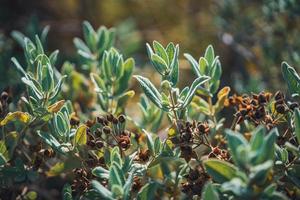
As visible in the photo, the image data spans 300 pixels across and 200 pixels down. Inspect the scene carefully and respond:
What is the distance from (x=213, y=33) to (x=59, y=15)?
1028mm

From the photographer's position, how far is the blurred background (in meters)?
2.12

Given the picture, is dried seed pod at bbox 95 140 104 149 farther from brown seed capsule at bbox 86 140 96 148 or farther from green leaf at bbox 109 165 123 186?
green leaf at bbox 109 165 123 186

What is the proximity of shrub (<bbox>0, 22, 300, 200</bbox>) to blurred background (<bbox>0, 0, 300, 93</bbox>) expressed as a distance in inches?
32.7

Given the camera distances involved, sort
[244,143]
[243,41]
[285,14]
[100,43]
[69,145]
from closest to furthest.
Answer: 1. [244,143]
2. [69,145]
3. [100,43]
4. [285,14]
5. [243,41]

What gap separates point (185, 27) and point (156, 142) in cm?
191

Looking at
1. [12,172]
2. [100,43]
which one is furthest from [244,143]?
[100,43]

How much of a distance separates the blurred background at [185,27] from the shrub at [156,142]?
83 cm

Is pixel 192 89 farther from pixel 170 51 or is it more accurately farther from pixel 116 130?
pixel 116 130

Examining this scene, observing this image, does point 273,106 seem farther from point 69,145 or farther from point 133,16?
point 133,16

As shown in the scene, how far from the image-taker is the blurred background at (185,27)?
6.97 feet

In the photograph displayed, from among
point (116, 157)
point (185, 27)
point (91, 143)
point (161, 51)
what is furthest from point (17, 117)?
point (185, 27)

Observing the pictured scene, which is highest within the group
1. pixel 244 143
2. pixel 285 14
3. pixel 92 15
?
pixel 92 15

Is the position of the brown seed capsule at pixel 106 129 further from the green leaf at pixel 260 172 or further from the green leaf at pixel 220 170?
the green leaf at pixel 260 172

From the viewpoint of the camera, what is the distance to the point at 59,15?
119 inches
